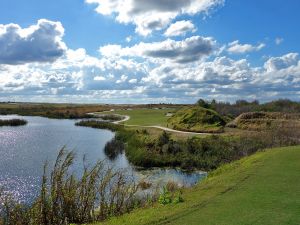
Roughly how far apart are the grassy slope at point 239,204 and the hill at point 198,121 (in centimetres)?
3135

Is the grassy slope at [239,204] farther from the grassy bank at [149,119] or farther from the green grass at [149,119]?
the green grass at [149,119]

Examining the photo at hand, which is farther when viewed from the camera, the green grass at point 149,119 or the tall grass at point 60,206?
the green grass at point 149,119

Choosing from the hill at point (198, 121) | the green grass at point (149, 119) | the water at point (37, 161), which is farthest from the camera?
the green grass at point (149, 119)

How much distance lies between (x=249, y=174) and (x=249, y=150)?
14065 millimetres

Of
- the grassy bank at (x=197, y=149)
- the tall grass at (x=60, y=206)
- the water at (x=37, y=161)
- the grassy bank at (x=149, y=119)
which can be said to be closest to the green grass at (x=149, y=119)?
the grassy bank at (x=149, y=119)

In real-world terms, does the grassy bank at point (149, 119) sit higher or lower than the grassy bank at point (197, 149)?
higher

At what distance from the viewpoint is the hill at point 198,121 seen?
163 feet

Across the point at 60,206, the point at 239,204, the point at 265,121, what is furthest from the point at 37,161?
the point at 265,121

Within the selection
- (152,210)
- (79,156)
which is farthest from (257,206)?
(79,156)

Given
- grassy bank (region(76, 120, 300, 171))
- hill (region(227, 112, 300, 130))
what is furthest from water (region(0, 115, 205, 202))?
hill (region(227, 112, 300, 130))

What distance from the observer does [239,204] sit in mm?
12086

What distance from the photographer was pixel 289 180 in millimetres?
15297

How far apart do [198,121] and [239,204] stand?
1622 inches

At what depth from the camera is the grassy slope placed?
10.6m
